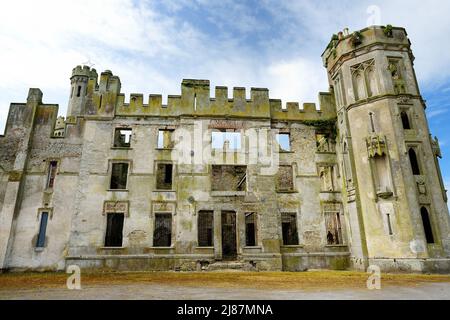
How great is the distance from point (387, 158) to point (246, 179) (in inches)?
312

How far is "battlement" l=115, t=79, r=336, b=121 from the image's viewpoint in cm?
1936

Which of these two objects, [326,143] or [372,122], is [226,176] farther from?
[372,122]

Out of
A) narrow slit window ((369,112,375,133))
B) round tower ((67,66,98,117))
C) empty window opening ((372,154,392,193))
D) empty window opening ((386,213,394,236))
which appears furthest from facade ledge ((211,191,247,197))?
round tower ((67,66,98,117))

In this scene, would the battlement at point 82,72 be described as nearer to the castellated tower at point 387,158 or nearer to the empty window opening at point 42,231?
the empty window opening at point 42,231

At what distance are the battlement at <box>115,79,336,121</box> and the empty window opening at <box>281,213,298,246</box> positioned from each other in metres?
6.42

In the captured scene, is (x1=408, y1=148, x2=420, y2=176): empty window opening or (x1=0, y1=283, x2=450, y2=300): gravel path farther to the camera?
(x1=408, y1=148, x2=420, y2=176): empty window opening

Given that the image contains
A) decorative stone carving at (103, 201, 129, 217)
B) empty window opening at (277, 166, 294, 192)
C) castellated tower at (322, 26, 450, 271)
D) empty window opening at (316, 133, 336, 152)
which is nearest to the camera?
castellated tower at (322, 26, 450, 271)

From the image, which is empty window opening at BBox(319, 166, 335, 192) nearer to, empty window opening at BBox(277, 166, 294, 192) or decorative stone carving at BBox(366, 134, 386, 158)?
empty window opening at BBox(277, 166, 294, 192)

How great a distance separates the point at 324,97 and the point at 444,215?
9989mm

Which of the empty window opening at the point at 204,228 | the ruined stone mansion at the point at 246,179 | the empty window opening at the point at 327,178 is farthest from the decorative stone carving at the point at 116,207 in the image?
the empty window opening at the point at 327,178

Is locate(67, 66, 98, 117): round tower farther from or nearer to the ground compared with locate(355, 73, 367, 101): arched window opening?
farther from the ground
